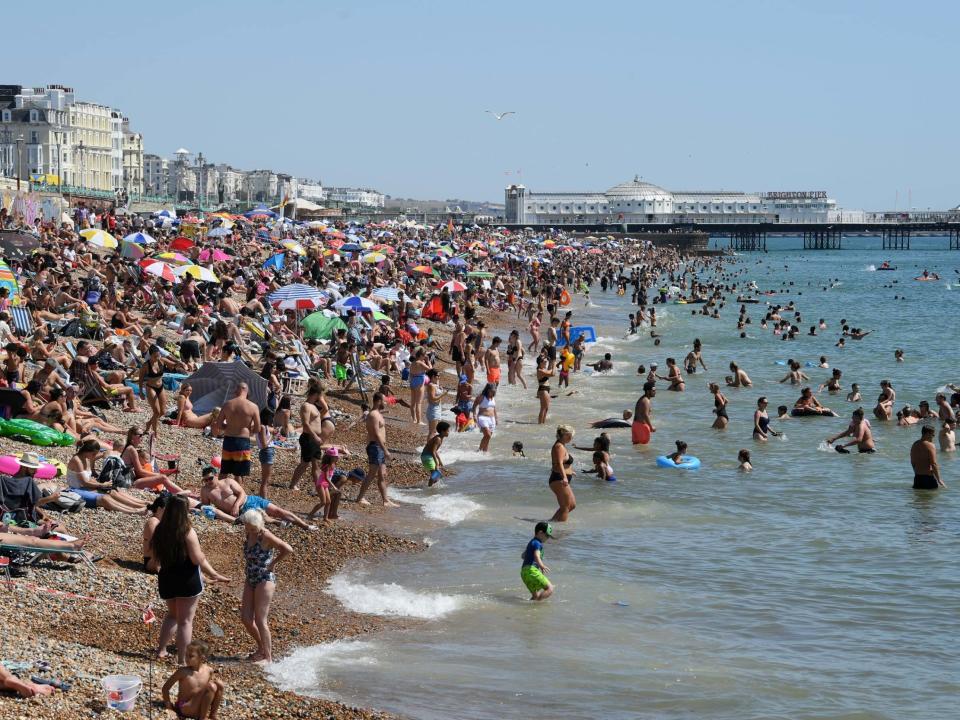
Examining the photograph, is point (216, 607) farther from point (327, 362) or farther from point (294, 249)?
point (294, 249)

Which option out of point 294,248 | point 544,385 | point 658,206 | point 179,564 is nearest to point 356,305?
point 544,385

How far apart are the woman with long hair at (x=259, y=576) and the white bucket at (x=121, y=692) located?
4.21 feet

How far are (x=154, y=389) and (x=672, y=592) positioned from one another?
6681mm

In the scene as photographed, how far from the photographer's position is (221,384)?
13664 millimetres

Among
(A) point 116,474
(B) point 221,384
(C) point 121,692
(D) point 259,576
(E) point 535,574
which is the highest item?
(B) point 221,384

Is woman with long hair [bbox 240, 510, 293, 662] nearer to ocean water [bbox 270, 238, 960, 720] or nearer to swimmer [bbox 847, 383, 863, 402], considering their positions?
ocean water [bbox 270, 238, 960, 720]

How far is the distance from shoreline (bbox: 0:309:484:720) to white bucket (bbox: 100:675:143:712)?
0.06 meters

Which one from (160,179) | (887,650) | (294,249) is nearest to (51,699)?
(887,650)

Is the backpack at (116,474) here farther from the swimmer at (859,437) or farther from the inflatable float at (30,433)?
the swimmer at (859,437)

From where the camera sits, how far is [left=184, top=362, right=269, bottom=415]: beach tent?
13.5 meters

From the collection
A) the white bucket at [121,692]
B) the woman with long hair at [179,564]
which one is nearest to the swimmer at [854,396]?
the woman with long hair at [179,564]

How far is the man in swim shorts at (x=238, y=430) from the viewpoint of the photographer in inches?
450

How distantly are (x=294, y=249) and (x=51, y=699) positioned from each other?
27.3 metres

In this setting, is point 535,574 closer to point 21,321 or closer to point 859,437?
point 859,437
